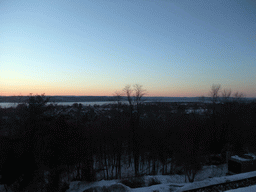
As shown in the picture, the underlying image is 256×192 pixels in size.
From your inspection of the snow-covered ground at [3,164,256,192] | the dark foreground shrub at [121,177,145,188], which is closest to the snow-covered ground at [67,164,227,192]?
the snow-covered ground at [3,164,256,192]

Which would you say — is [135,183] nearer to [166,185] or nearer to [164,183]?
[164,183]

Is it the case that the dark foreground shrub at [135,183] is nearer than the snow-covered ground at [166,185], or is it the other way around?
the snow-covered ground at [166,185]

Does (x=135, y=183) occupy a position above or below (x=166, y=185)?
below

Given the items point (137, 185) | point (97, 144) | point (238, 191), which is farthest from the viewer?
point (97, 144)

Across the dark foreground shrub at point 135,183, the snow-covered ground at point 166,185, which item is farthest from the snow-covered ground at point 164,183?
the dark foreground shrub at point 135,183

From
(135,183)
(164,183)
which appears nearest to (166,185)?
(164,183)

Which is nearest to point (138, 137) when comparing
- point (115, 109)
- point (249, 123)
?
point (115, 109)

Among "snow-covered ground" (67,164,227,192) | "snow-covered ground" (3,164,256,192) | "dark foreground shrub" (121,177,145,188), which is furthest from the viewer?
"dark foreground shrub" (121,177,145,188)

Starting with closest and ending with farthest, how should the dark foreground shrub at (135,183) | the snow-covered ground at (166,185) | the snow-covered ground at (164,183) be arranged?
the snow-covered ground at (166,185) → the snow-covered ground at (164,183) → the dark foreground shrub at (135,183)

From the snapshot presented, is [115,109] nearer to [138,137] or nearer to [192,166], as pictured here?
[138,137]

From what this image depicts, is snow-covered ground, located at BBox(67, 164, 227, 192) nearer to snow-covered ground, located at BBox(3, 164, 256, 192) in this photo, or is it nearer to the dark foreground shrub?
snow-covered ground, located at BBox(3, 164, 256, 192)

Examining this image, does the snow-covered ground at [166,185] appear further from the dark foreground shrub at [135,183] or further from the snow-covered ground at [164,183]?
the dark foreground shrub at [135,183]
